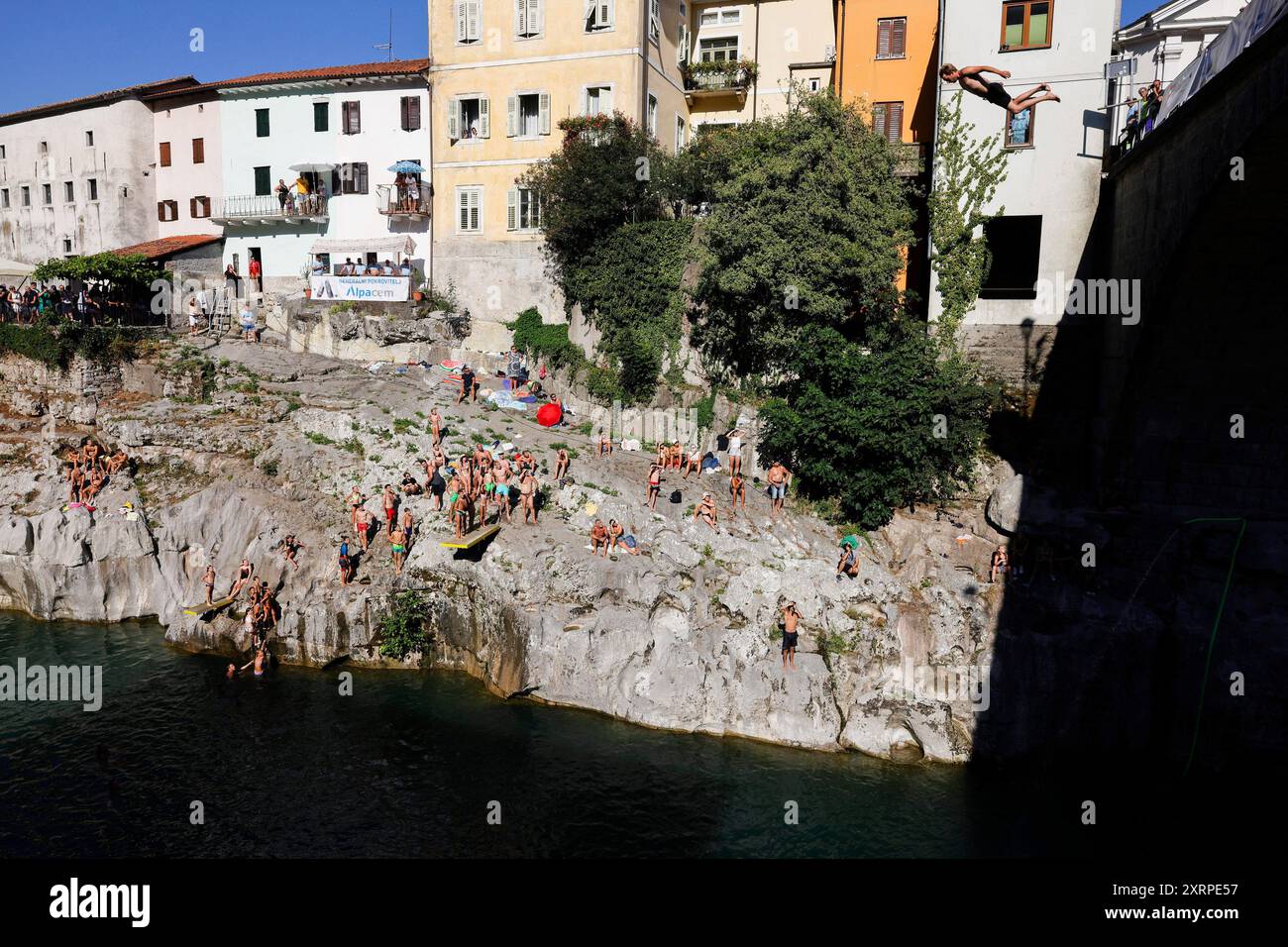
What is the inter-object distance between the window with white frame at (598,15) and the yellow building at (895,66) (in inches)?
363

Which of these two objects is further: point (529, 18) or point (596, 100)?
point (529, 18)

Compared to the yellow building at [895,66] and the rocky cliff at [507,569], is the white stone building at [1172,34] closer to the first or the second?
the yellow building at [895,66]

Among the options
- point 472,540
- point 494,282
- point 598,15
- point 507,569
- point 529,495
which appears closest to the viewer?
point 472,540

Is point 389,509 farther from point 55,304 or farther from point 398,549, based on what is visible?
point 55,304

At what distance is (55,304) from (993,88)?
37.4 meters

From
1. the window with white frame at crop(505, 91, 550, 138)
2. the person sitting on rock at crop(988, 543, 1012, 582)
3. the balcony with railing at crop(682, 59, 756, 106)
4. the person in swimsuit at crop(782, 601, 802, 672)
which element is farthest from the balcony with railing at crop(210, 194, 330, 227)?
the person sitting on rock at crop(988, 543, 1012, 582)

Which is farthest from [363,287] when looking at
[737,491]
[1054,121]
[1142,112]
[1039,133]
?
[1142,112]

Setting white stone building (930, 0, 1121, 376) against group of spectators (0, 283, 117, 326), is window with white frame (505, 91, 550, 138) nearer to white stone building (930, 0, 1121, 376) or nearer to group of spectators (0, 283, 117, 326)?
white stone building (930, 0, 1121, 376)

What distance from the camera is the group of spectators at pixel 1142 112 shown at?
21.9 metres

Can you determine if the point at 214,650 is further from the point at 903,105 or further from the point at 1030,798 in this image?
the point at 903,105

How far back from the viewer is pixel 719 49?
130 feet

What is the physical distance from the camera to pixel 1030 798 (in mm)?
20031

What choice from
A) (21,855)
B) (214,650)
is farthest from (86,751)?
(214,650)
